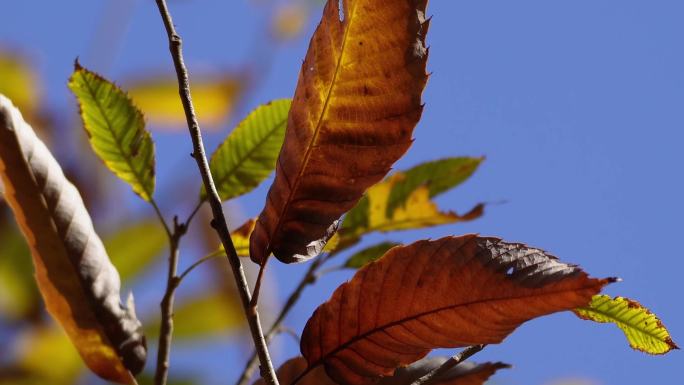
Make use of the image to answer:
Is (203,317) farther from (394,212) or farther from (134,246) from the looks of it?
(394,212)

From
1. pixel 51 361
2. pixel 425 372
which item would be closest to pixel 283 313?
pixel 425 372

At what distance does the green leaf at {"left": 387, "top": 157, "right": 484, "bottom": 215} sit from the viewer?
2.94 ft

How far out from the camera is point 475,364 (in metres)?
0.57

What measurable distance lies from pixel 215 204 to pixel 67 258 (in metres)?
0.18

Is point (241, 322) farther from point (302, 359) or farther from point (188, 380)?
point (302, 359)

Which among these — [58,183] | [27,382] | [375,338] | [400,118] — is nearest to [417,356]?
[375,338]

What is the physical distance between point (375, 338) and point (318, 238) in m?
0.07

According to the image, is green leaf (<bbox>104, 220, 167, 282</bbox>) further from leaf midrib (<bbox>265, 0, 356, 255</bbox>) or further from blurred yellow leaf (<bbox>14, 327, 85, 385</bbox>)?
leaf midrib (<bbox>265, 0, 356, 255</bbox>)

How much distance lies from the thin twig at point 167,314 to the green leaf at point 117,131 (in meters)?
0.09


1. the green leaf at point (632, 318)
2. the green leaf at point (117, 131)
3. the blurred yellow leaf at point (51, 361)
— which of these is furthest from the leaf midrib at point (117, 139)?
the blurred yellow leaf at point (51, 361)

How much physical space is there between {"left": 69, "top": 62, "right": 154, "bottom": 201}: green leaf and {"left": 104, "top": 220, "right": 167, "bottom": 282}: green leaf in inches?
43.5

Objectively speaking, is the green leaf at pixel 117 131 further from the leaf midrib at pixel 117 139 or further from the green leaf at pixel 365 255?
the green leaf at pixel 365 255

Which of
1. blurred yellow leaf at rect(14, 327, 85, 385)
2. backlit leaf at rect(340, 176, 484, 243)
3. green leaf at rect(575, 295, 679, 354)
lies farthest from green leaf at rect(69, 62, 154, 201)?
blurred yellow leaf at rect(14, 327, 85, 385)

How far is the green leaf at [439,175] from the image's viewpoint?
0.90 metres
